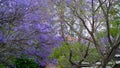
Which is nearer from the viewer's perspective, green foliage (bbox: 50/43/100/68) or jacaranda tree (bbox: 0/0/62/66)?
jacaranda tree (bbox: 0/0/62/66)

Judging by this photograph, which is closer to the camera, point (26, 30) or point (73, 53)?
point (26, 30)

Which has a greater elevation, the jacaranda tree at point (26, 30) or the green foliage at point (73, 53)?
the jacaranda tree at point (26, 30)

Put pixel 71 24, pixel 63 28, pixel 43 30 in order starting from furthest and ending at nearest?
pixel 43 30, pixel 63 28, pixel 71 24

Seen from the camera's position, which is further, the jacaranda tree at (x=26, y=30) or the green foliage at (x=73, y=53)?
the green foliage at (x=73, y=53)

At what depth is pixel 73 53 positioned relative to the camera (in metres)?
13.3

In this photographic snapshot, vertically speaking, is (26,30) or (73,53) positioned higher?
(26,30)

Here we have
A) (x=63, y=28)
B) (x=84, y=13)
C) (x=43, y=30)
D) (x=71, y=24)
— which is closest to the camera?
(x=84, y=13)

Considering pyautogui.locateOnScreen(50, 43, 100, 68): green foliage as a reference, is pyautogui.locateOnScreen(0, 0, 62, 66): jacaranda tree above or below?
above

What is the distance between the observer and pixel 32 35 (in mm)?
13508

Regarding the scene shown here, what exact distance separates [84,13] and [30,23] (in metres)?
2.82

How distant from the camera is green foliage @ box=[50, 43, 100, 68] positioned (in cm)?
1281

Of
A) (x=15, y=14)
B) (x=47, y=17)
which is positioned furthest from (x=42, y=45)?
(x=15, y=14)

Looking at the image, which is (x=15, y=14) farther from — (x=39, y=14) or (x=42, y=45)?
(x=42, y=45)

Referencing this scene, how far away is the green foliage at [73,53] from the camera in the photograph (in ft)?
42.0
